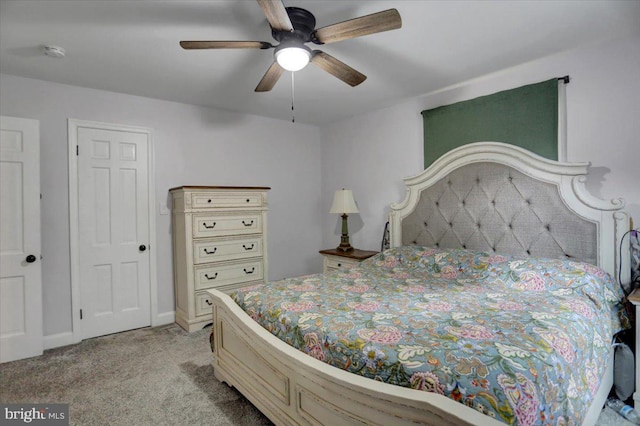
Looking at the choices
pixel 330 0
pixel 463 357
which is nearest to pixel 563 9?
pixel 330 0

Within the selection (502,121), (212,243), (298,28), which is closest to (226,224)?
(212,243)

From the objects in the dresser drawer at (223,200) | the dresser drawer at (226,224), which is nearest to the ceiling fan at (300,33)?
the dresser drawer at (223,200)

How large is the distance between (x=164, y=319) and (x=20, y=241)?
4.69 feet

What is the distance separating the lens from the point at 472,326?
1500mm

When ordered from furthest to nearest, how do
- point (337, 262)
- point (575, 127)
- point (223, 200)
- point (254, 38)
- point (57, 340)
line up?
1. point (337, 262)
2. point (223, 200)
3. point (57, 340)
4. point (575, 127)
5. point (254, 38)

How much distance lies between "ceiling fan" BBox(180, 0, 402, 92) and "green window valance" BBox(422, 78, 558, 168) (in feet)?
4.90

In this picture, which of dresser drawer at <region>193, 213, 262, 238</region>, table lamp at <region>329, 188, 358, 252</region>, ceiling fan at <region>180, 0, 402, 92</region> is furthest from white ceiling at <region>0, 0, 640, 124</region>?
dresser drawer at <region>193, 213, 262, 238</region>

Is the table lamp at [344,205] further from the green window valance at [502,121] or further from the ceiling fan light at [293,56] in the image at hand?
the ceiling fan light at [293,56]

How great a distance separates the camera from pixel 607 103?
2348 millimetres

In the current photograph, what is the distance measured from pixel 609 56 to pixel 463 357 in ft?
8.13

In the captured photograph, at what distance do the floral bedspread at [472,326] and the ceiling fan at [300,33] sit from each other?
4.66 ft

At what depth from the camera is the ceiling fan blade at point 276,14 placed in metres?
1.51

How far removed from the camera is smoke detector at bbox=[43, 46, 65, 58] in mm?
2318

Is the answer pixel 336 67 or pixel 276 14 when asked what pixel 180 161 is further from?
pixel 276 14
